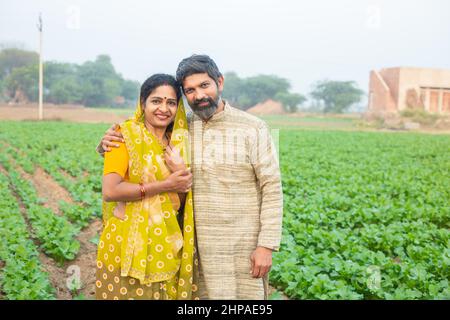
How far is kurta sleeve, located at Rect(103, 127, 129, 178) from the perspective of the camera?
7.45 feet

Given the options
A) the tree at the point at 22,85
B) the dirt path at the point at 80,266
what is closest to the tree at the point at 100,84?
the tree at the point at 22,85

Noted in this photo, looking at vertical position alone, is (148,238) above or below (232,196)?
below

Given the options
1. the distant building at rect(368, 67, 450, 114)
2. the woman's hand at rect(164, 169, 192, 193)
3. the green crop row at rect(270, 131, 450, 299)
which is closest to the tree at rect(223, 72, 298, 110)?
the distant building at rect(368, 67, 450, 114)

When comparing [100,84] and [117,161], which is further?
[100,84]

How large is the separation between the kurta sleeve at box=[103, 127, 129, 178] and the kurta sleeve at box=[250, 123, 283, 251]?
61cm

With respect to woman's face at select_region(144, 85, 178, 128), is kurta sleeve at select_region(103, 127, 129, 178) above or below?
below

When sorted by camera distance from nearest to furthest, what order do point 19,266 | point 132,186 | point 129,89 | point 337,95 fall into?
point 132,186
point 19,266
point 129,89
point 337,95

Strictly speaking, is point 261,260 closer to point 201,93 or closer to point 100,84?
point 201,93

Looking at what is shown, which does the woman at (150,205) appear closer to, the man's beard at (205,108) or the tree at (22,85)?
the man's beard at (205,108)

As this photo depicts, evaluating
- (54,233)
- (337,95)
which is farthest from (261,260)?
(337,95)

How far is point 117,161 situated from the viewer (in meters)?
2.28

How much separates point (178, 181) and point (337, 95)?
44424 millimetres

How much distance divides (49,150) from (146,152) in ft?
41.5

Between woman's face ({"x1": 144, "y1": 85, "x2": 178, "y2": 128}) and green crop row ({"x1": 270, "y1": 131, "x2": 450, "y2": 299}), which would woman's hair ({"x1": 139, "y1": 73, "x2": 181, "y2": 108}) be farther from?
green crop row ({"x1": 270, "y1": 131, "x2": 450, "y2": 299})
